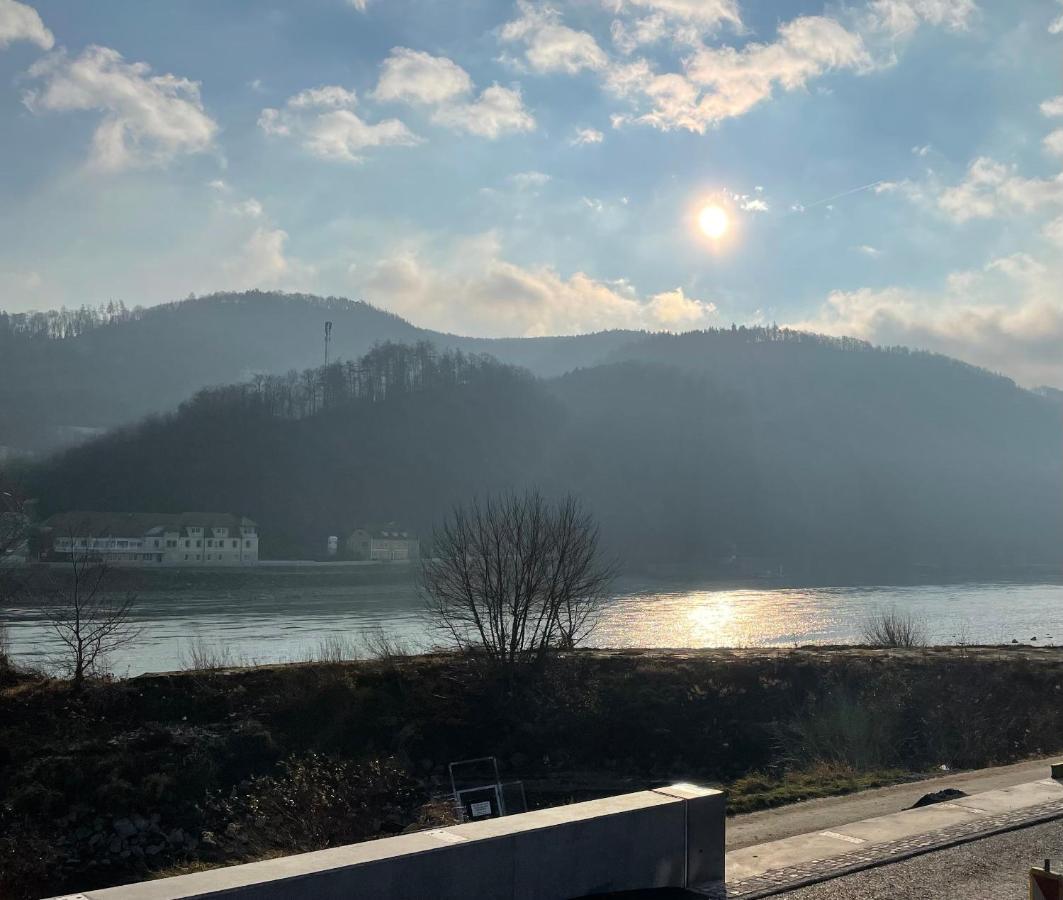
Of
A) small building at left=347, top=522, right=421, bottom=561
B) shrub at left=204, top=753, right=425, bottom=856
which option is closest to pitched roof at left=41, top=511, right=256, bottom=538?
small building at left=347, top=522, right=421, bottom=561

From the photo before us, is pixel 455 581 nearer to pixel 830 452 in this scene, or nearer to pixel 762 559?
pixel 762 559

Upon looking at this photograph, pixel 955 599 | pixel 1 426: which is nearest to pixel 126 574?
pixel 1 426

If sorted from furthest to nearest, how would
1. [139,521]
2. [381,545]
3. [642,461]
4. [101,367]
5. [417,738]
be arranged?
[101,367] < [642,461] < [381,545] < [139,521] < [417,738]

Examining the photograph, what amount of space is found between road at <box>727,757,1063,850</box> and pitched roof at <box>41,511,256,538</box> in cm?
7058

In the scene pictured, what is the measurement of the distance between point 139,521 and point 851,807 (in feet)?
261

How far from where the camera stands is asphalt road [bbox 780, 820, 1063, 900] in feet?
21.1

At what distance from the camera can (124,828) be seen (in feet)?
49.9

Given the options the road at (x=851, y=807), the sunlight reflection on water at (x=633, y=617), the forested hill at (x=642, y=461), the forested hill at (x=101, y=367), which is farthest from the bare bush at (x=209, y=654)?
the forested hill at (x=101, y=367)

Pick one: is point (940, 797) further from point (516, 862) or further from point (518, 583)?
point (518, 583)

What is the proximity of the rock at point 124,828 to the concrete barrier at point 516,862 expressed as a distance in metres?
11.5

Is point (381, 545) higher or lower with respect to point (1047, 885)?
higher

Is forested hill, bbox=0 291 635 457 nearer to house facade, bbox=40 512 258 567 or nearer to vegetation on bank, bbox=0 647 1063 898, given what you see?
house facade, bbox=40 512 258 567

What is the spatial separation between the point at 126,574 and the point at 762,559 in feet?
197

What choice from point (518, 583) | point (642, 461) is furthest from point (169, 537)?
point (518, 583)
